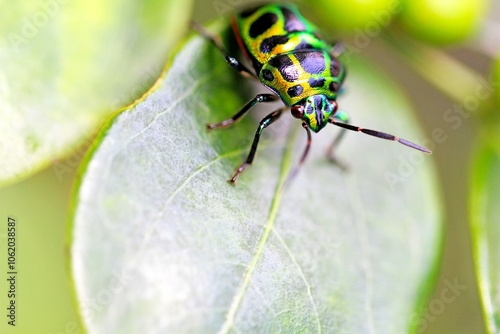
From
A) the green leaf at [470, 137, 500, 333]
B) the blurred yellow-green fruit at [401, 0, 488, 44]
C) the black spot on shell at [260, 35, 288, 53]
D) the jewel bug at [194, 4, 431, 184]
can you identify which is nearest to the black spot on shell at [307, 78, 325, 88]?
the jewel bug at [194, 4, 431, 184]

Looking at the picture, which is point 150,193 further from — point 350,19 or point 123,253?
point 350,19

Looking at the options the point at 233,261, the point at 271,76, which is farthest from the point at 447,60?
the point at 233,261

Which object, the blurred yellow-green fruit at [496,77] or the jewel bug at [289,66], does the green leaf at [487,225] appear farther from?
the jewel bug at [289,66]

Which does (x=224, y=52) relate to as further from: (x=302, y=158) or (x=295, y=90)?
(x=302, y=158)

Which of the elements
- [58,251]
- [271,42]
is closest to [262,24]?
[271,42]

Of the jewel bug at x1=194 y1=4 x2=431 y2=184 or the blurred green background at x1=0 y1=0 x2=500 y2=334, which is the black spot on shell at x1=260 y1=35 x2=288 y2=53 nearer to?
the jewel bug at x1=194 y1=4 x2=431 y2=184

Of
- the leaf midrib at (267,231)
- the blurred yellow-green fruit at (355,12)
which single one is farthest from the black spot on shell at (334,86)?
the blurred yellow-green fruit at (355,12)
